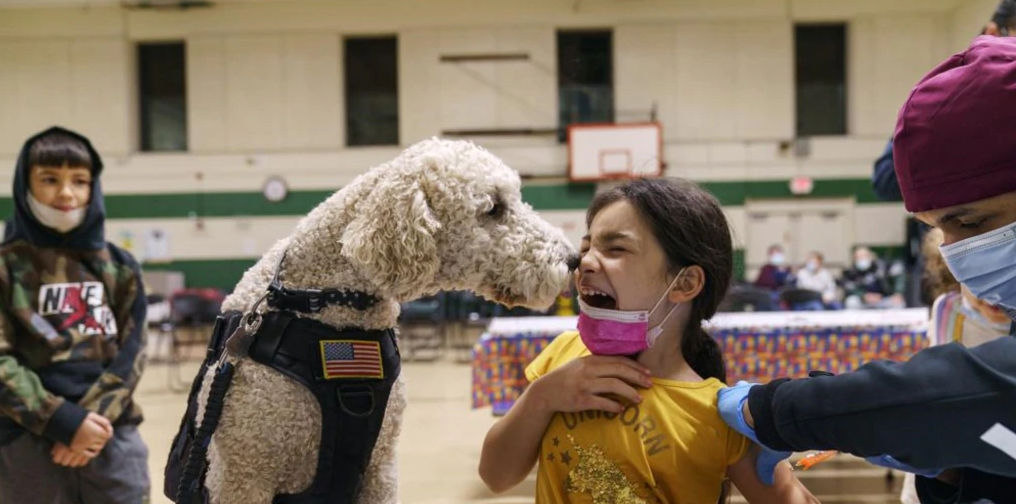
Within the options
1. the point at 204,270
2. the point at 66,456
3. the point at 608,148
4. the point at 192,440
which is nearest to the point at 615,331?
the point at 192,440

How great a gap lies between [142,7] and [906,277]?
1265 centimetres

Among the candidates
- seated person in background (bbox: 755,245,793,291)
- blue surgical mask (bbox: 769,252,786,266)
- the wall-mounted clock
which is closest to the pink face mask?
seated person in background (bbox: 755,245,793,291)

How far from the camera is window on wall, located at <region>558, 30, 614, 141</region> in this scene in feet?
35.4

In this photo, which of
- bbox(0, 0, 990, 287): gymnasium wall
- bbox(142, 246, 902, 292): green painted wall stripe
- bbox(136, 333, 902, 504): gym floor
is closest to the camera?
bbox(136, 333, 902, 504): gym floor

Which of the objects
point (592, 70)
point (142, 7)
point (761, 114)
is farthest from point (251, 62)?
point (761, 114)

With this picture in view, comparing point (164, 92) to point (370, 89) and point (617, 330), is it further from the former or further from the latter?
point (617, 330)

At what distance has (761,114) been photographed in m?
10.7

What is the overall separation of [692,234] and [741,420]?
290 mm

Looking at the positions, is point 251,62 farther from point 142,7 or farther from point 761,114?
point 761,114

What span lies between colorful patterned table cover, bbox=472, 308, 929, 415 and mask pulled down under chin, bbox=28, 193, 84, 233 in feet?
7.43

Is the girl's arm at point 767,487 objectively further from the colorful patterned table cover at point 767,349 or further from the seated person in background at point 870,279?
the seated person in background at point 870,279

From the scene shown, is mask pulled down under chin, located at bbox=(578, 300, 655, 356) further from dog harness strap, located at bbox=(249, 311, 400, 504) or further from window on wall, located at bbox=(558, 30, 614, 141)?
window on wall, located at bbox=(558, 30, 614, 141)

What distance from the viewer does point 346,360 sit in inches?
40.4

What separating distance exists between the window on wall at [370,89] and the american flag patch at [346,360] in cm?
1037
